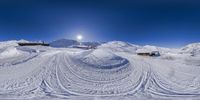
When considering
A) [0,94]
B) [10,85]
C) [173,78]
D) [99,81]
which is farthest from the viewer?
[173,78]

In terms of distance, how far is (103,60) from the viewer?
2869 centimetres

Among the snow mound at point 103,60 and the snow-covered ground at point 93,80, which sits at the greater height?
the snow mound at point 103,60

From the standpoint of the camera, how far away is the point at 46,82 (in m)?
19.5

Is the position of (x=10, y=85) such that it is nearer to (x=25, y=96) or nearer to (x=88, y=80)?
(x=25, y=96)

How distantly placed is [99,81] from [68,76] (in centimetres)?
288

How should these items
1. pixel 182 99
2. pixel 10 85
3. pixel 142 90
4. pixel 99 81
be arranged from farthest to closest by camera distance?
pixel 99 81, pixel 10 85, pixel 142 90, pixel 182 99

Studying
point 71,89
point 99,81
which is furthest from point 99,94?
point 99,81

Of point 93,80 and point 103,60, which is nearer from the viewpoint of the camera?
point 93,80

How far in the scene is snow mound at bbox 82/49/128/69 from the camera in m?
26.5

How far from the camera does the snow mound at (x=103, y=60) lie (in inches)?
1041

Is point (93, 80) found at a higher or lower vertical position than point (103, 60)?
lower

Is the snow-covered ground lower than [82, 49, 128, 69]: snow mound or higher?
lower

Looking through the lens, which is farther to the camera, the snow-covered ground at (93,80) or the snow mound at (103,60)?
the snow mound at (103,60)

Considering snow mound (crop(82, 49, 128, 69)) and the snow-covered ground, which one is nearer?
the snow-covered ground
